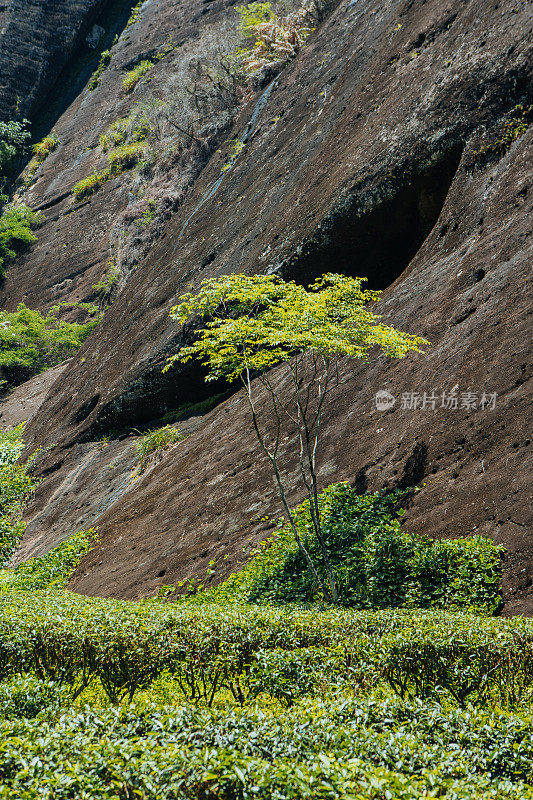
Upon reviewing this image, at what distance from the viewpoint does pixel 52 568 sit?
36.6 feet

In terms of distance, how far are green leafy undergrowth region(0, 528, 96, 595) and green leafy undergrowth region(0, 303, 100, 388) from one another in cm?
1395

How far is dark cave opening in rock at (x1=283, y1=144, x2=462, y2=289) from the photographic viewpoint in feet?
32.8

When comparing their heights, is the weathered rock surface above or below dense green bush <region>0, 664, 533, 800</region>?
above

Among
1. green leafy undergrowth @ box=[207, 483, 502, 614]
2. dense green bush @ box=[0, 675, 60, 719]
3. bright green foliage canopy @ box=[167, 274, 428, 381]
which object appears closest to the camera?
dense green bush @ box=[0, 675, 60, 719]

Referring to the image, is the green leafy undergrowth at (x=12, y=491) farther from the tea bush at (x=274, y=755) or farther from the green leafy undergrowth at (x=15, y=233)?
the green leafy undergrowth at (x=15, y=233)

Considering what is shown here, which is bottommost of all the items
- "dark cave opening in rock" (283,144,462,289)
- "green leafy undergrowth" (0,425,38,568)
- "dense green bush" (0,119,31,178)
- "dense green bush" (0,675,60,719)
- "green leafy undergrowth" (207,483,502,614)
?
"green leafy undergrowth" (0,425,38,568)

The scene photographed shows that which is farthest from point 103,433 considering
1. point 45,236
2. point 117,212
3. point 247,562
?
point 45,236

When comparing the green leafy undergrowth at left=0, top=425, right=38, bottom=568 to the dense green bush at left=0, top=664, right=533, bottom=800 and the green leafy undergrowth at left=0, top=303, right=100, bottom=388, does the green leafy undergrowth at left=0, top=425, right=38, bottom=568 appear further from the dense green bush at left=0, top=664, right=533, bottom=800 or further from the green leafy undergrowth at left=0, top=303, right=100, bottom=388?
the dense green bush at left=0, top=664, right=533, bottom=800

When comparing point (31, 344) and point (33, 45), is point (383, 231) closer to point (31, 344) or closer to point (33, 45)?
point (31, 344)

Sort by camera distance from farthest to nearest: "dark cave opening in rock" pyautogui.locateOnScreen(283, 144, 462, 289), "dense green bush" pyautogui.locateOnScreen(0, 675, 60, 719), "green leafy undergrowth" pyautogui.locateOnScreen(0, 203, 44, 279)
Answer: "green leafy undergrowth" pyautogui.locateOnScreen(0, 203, 44, 279), "dark cave opening in rock" pyautogui.locateOnScreen(283, 144, 462, 289), "dense green bush" pyautogui.locateOnScreen(0, 675, 60, 719)

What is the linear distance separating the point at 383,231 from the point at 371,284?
1080 mm

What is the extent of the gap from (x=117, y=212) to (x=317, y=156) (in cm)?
1897

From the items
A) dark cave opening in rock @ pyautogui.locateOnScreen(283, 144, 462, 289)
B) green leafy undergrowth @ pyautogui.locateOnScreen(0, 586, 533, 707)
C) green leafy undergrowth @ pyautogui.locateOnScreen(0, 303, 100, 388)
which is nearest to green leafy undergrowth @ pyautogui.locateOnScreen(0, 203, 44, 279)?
green leafy undergrowth @ pyautogui.locateOnScreen(0, 303, 100, 388)

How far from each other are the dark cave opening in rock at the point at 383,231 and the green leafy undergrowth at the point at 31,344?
50.8 feet
